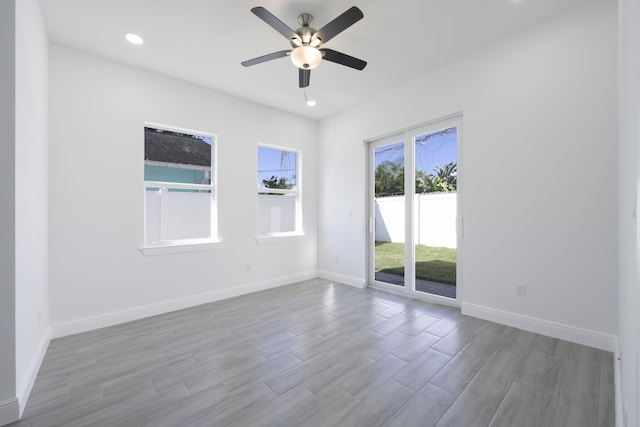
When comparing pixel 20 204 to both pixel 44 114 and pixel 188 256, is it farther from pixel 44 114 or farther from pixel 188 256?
pixel 188 256

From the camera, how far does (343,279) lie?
4.75m

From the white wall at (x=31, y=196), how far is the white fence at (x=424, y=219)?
394cm

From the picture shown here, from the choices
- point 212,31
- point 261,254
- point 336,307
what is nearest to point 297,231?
point 261,254

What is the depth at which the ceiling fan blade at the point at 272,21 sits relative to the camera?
2020 millimetres

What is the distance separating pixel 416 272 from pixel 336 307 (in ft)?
4.26

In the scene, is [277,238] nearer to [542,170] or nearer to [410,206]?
[410,206]

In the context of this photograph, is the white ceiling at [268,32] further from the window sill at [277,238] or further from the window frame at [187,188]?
the window sill at [277,238]

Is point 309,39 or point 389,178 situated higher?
point 309,39

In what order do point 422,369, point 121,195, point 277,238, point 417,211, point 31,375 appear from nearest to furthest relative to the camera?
point 31,375 → point 422,369 → point 121,195 → point 417,211 → point 277,238

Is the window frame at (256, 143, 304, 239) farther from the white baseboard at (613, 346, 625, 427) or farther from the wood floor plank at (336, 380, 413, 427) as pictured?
the white baseboard at (613, 346, 625, 427)

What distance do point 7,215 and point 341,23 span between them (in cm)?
261

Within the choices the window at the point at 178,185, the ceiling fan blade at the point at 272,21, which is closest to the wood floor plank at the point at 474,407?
the ceiling fan blade at the point at 272,21

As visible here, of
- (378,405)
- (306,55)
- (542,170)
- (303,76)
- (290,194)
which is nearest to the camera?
(378,405)

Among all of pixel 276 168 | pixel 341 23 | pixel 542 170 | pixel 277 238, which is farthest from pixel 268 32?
pixel 542 170
